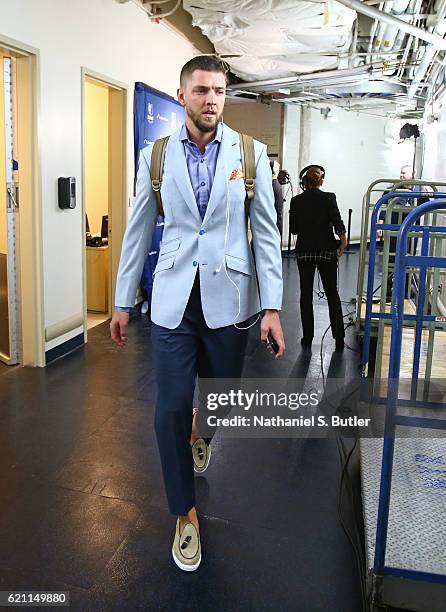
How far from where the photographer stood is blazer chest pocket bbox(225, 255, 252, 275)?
6.64ft

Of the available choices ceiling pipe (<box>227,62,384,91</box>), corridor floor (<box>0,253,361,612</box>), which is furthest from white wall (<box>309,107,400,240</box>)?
corridor floor (<box>0,253,361,612</box>)

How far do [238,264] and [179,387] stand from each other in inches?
19.3

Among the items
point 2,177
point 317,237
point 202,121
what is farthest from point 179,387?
point 317,237

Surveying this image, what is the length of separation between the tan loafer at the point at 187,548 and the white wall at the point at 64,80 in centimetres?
252

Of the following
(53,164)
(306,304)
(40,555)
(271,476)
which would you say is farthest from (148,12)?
(40,555)

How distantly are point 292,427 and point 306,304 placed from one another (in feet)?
5.78

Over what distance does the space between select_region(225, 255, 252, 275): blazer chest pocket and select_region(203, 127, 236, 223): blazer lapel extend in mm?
166

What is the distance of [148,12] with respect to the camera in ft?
17.7

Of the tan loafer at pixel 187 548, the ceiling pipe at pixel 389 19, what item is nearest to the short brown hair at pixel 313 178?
the ceiling pipe at pixel 389 19

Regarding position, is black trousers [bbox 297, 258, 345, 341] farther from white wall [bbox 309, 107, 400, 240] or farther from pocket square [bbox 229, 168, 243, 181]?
white wall [bbox 309, 107, 400, 240]

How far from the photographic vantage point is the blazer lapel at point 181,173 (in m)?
1.98

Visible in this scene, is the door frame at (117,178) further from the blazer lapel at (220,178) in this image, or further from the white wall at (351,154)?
the white wall at (351,154)

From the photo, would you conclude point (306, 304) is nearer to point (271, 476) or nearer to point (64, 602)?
point (271, 476)

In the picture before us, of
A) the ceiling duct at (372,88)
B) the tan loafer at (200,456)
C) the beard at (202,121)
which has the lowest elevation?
the tan loafer at (200,456)
